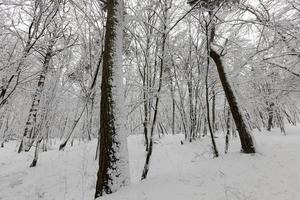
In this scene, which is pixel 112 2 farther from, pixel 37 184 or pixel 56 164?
pixel 56 164

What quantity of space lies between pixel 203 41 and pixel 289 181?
1149 cm

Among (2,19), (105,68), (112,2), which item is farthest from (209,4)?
(2,19)

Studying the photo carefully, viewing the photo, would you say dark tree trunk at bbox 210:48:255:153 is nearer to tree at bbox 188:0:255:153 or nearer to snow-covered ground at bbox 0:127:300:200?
tree at bbox 188:0:255:153

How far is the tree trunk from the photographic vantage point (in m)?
4.73

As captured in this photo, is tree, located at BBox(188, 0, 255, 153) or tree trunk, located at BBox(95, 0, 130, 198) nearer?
tree trunk, located at BBox(95, 0, 130, 198)

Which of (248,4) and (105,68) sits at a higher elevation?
(248,4)

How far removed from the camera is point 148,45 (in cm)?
1080

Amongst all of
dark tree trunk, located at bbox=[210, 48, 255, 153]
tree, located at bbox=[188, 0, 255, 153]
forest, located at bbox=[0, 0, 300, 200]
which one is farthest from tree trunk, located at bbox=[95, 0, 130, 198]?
dark tree trunk, located at bbox=[210, 48, 255, 153]

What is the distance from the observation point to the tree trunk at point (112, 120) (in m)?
4.73

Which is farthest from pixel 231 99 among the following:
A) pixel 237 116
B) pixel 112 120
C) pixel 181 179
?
pixel 112 120

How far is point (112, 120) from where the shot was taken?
502 cm

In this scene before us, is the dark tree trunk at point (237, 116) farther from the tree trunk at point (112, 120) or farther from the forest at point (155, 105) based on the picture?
the tree trunk at point (112, 120)

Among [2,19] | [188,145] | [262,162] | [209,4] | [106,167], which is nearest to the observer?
[106,167]

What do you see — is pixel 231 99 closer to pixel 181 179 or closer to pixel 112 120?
pixel 181 179
